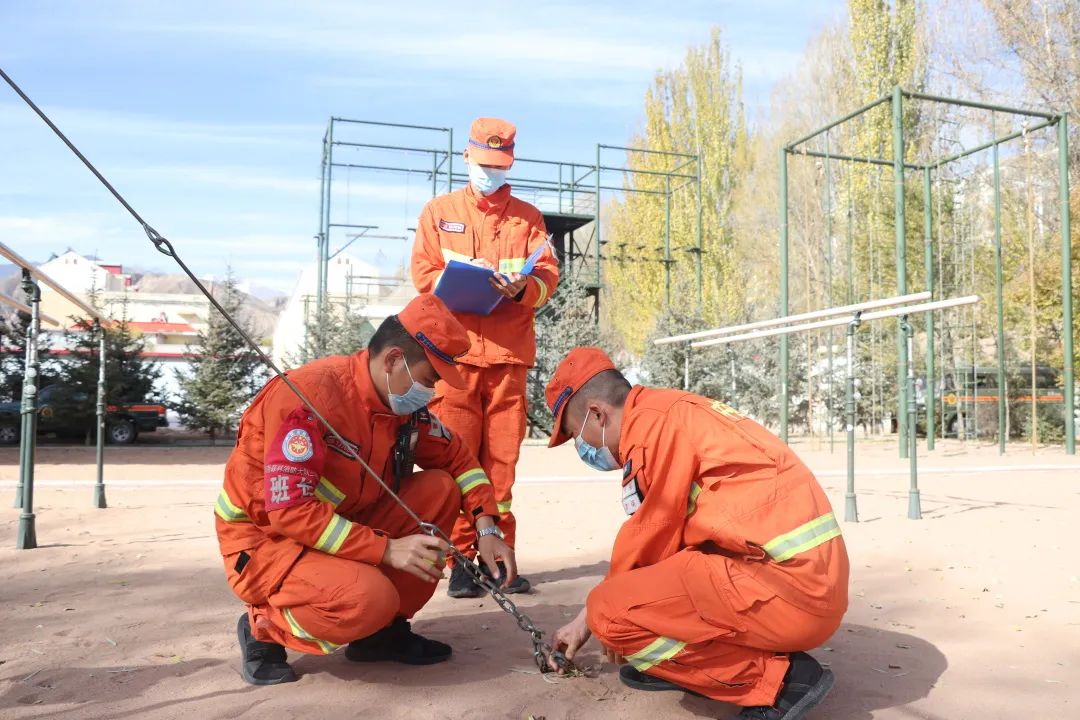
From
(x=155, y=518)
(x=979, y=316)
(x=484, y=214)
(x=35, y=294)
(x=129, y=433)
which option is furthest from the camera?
(x=979, y=316)

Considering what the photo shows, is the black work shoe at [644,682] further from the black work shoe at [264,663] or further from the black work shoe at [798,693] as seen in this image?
the black work shoe at [264,663]

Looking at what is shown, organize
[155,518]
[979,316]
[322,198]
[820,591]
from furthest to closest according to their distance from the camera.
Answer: [979,316] → [322,198] → [155,518] → [820,591]

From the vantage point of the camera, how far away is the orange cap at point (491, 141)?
185 inches

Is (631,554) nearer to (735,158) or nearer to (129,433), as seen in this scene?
(129,433)

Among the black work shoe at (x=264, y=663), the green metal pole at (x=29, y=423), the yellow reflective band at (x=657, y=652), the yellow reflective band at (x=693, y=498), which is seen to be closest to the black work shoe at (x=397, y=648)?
the black work shoe at (x=264, y=663)

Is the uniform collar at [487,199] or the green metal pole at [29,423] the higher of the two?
the uniform collar at [487,199]

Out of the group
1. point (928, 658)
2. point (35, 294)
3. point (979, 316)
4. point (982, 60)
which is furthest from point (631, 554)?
point (982, 60)

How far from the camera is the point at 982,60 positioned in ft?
70.6

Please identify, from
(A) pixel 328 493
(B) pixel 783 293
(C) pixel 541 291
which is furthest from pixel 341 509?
(B) pixel 783 293

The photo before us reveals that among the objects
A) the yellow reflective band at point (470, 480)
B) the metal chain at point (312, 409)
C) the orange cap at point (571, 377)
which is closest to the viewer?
the metal chain at point (312, 409)

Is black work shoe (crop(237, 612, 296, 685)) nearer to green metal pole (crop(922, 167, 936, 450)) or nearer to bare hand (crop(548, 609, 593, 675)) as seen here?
bare hand (crop(548, 609, 593, 675))

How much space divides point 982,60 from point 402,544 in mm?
22560

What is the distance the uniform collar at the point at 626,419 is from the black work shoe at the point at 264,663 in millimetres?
1271

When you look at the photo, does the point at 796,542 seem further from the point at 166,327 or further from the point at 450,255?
the point at 166,327
